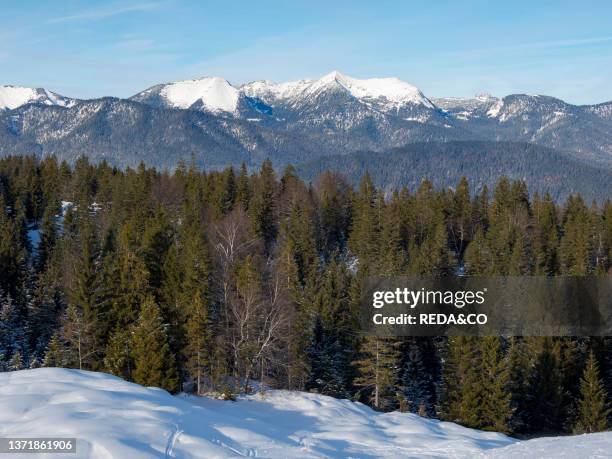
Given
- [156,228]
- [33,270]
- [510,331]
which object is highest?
[156,228]

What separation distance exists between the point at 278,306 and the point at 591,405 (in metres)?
20.5

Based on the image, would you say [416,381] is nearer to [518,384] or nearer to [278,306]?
[518,384]

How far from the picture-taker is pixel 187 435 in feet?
56.7

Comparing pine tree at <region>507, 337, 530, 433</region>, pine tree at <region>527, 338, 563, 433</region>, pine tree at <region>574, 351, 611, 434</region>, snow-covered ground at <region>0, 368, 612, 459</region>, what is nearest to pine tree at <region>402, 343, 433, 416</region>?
pine tree at <region>507, 337, 530, 433</region>

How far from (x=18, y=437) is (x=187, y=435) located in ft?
14.1

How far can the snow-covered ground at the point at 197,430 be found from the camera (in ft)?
53.2

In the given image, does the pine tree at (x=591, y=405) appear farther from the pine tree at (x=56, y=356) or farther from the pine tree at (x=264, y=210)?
the pine tree at (x=264, y=210)

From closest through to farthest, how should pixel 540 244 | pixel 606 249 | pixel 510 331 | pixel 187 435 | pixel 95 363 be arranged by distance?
pixel 187 435
pixel 95 363
pixel 510 331
pixel 540 244
pixel 606 249

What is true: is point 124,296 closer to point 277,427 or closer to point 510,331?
point 277,427

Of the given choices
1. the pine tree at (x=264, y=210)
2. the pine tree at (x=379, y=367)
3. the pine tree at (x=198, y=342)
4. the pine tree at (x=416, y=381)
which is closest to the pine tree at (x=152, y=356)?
the pine tree at (x=198, y=342)

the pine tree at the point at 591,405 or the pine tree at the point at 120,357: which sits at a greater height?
the pine tree at the point at 120,357

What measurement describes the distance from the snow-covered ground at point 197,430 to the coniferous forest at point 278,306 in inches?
276

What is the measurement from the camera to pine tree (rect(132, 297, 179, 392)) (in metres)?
28.1

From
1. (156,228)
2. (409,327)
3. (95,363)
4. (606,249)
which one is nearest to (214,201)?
(156,228)
